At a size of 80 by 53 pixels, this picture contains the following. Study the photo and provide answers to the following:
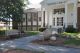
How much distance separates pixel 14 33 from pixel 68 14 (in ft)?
31.5

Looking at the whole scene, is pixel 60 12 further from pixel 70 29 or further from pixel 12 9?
pixel 12 9

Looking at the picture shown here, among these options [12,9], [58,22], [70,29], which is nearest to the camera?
[12,9]

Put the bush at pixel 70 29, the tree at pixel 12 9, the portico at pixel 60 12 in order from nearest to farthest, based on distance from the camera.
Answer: the tree at pixel 12 9
the bush at pixel 70 29
the portico at pixel 60 12

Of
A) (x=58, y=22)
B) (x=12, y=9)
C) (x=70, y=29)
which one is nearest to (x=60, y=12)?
(x=58, y=22)

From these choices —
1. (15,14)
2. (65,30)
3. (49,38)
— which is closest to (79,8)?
(65,30)

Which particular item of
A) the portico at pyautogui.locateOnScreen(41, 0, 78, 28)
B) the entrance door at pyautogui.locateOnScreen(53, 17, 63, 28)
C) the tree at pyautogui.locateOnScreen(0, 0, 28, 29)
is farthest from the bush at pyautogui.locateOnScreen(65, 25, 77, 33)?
the tree at pyautogui.locateOnScreen(0, 0, 28, 29)

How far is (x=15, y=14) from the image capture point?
1113 inches

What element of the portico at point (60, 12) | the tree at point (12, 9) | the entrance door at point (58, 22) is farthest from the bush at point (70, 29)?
the tree at point (12, 9)

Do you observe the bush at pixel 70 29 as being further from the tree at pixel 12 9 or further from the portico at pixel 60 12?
the tree at pixel 12 9

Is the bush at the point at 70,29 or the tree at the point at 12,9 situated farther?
the bush at the point at 70,29

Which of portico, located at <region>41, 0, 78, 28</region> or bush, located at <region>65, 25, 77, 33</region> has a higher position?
portico, located at <region>41, 0, 78, 28</region>

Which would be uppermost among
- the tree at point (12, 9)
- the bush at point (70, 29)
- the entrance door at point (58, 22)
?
the tree at point (12, 9)

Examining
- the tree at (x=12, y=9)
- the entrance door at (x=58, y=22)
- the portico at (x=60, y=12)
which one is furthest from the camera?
the entrance door at (x=58, y=22)

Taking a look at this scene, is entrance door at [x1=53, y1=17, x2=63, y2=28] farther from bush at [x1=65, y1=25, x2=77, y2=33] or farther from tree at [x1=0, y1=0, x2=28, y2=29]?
tree at [x1=0, y1=0, x2=28, y2=29]
